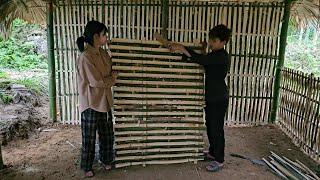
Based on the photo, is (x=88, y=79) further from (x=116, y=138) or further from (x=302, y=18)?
(x=302, y=18)

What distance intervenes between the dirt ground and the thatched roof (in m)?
1.96

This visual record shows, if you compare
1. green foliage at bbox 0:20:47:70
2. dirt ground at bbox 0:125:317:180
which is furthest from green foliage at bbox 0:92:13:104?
green foliage at bbox 0:20:47:70

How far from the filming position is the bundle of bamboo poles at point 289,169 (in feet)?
12.2

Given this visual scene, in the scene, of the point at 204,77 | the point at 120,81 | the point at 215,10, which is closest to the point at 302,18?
the point at 215,10

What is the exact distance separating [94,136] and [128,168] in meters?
0.61

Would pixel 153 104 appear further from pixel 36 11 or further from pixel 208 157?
pixel 36 11

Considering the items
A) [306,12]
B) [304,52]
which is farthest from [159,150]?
[304,52]

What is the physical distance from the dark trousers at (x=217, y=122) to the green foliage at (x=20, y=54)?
320 inches

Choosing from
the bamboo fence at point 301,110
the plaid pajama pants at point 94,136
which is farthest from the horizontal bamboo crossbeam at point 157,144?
the bamboo fence at point 301,110

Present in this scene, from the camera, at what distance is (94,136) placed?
11.7 feet

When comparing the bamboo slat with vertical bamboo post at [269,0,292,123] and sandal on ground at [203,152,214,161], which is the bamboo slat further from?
sandal on ground at [203,152,214,161]

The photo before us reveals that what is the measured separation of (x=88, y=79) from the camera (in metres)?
3.41

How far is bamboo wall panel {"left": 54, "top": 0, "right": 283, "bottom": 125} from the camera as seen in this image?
208 inches

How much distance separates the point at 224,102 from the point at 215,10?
6.88 feet
